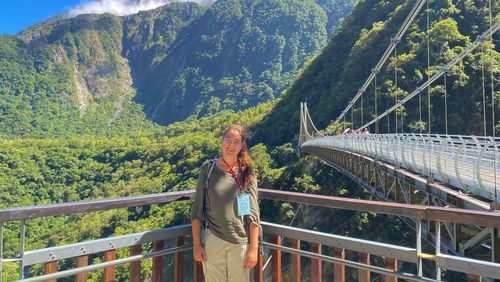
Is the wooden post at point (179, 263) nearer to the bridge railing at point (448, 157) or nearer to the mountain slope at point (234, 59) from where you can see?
the bridge railing at point (448, 157)

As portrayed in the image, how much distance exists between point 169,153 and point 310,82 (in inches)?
907

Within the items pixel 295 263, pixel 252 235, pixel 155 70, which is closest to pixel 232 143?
pixel 252 235

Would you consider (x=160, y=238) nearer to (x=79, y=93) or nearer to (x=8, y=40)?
(x=79, y=93)

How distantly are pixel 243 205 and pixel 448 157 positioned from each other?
25.3ft

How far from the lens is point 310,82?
5244 centimetres

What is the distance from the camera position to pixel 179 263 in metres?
2.37

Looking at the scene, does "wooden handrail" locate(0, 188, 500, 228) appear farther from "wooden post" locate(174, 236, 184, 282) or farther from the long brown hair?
the long brown hair

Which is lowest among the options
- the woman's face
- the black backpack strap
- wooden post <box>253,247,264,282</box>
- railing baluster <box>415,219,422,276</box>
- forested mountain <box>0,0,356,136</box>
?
wooden post <box>253,247,264,282</box>

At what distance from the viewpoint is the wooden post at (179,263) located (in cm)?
233

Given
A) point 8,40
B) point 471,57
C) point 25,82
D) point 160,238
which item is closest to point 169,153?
point 471,57

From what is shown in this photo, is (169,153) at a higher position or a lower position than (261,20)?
lower

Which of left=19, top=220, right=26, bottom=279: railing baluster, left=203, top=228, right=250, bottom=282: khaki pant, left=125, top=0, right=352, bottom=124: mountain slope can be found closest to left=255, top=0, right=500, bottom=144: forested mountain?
left=203, top=228, right=250, bottom=282: khaki pant

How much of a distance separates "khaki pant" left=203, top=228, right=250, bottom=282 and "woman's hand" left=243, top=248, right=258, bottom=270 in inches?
0.7

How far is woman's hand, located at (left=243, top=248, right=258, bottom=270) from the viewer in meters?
1.98
